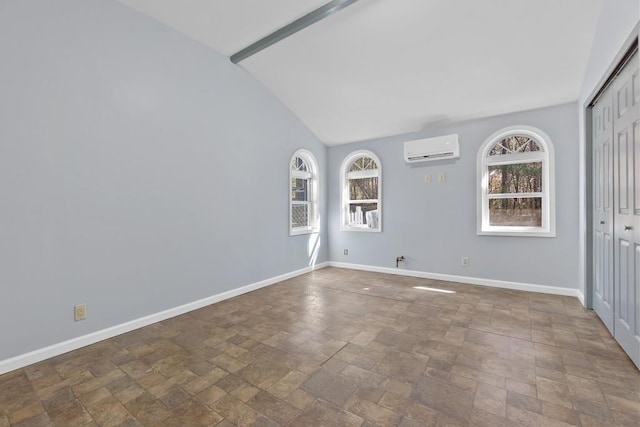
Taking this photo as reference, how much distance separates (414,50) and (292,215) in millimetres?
2920

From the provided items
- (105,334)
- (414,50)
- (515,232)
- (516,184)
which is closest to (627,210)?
(515,232)

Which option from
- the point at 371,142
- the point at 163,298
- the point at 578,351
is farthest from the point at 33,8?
the point at 578,351

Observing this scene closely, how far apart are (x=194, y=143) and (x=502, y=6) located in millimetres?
3292

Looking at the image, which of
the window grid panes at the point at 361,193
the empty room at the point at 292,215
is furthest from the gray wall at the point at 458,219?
the window grid panes at the point at 361,193

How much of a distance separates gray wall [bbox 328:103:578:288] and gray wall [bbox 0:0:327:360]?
2.22 meters

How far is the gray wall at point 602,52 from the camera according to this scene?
1.92 m

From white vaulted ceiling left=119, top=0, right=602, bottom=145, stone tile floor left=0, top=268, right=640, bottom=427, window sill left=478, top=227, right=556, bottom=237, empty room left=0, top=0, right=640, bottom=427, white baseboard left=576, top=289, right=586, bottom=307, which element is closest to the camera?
stone tile floor left=0, top=268, right=640, bottom=427

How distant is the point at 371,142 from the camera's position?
201 inches

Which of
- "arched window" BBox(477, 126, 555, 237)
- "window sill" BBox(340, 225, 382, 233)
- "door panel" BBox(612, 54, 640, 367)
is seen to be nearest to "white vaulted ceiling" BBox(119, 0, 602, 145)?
"arched window" BBox(477, 126, 555, 237)

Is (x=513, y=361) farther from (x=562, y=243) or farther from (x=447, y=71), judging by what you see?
(x=447, y=71)

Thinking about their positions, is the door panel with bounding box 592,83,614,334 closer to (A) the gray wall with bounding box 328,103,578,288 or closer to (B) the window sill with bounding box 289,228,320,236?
(A) the gray wall with bounding box 328,103,578,288

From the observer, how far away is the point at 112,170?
8.55ft

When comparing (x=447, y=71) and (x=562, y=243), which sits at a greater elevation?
(x=447, y=71)

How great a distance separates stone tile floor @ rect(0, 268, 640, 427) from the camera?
1.57 m
